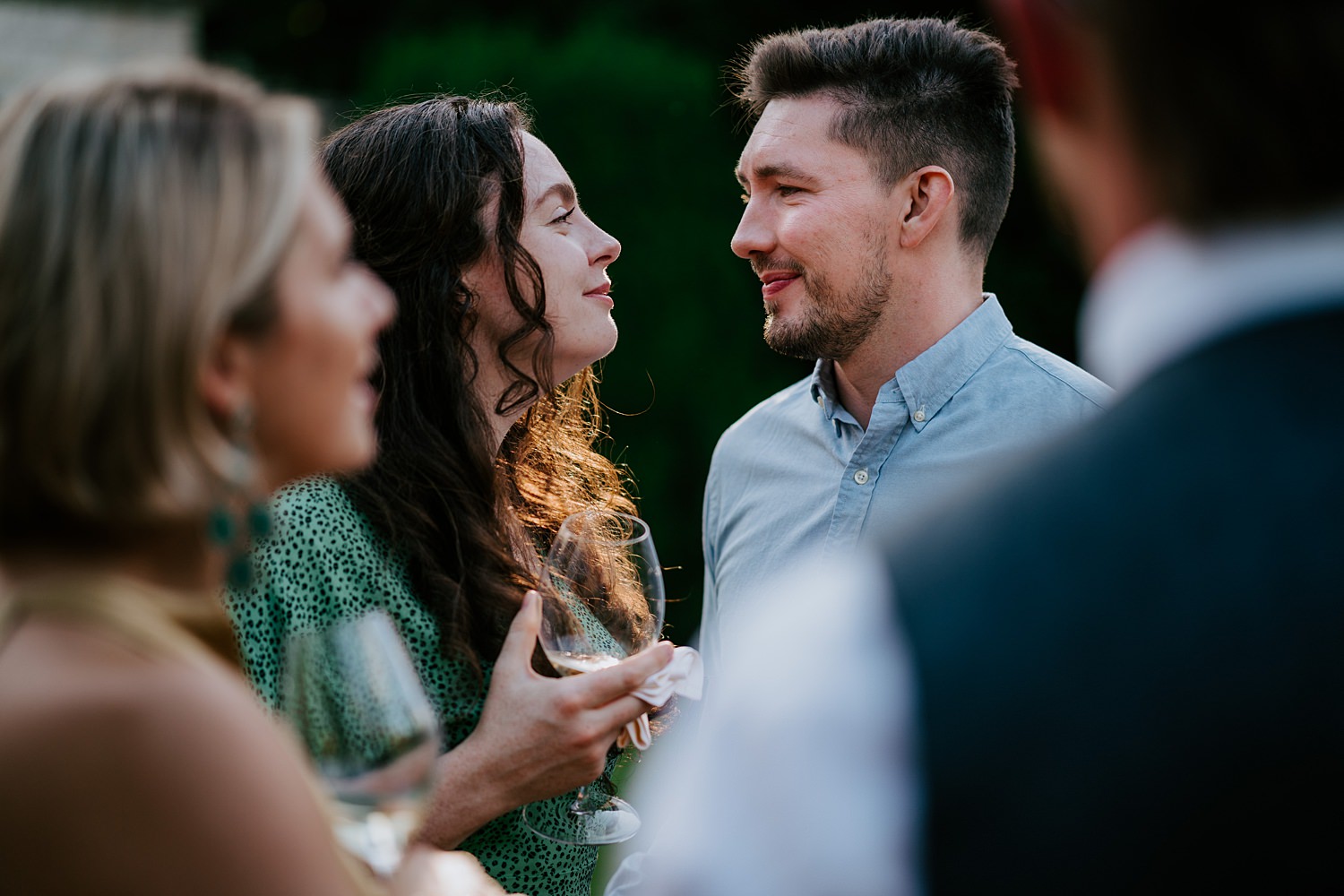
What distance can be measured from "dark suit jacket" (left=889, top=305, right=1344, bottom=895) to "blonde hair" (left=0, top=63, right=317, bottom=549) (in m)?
0.81

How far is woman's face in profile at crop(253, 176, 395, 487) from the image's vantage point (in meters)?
1.29

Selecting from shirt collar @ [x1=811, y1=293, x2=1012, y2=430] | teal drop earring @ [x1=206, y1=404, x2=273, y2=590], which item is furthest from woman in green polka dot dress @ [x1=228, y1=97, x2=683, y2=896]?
teal drop earring @ [x1=206, y1=404, x2=273, y2=590]

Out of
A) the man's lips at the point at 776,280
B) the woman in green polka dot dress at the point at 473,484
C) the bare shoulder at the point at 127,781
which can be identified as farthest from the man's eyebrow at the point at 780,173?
the bare shoulder at the point at 127,781

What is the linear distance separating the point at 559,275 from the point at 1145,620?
92.2 inches

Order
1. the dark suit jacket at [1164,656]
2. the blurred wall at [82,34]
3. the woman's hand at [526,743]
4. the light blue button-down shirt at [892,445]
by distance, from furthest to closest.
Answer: the blurred wall at [82,34] → the light blue button-down shirt at [892,445] → the woman's hand at [526,743] → the dark suit jacket at [1164,656]

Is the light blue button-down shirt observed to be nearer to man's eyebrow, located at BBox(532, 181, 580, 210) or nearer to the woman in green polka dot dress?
the woman in green polka dot dress

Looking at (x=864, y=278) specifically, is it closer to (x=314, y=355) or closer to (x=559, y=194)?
(x=559, y=194)

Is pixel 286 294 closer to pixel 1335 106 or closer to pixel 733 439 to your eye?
pixel 1335 106

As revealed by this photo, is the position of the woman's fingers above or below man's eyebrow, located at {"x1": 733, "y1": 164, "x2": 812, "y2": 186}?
below

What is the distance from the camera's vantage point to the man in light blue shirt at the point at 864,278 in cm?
321

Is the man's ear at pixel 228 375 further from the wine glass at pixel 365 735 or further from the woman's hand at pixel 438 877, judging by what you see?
the woman's hand at pixel 438 877

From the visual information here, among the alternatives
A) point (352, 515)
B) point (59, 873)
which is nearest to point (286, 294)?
point (59, 873)

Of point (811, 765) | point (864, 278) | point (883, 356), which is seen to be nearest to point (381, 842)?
point (811, 765)

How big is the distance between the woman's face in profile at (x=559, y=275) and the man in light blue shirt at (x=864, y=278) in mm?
754
